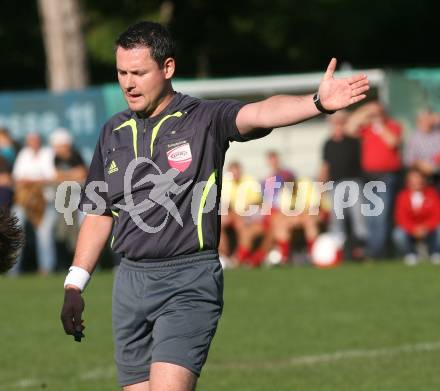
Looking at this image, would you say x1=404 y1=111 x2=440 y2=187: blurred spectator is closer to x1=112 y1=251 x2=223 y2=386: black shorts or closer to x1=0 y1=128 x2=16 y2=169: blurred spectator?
x1=0 y1=128 x2=16 y2=169: blurred spectator

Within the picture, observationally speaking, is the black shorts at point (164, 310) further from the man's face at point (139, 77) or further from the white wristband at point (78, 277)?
the man's face at point (139, 77)

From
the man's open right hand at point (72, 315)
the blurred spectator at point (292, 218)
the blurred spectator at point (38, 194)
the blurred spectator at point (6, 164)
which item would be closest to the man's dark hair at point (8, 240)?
the man's open right hand at point (72, 315)

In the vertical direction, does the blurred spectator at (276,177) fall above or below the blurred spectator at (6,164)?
below

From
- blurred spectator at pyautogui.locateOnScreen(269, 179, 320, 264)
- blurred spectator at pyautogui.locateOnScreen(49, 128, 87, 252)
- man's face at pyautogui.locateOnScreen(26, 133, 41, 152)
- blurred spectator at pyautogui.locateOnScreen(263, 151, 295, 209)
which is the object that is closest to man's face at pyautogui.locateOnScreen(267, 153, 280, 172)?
blurred spectator at pyautogui.locateOnScreen(263, 151, 295, 209)

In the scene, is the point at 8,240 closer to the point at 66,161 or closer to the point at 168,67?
the point at 168,67

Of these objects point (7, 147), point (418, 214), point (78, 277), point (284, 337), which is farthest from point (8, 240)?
point (7, 147)

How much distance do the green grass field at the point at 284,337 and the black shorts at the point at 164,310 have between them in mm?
3050

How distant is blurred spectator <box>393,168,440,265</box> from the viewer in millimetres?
18516

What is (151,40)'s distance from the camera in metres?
5.95

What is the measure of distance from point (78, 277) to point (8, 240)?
1.13 metres

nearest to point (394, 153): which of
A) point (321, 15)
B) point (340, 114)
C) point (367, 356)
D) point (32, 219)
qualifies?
point (340, 114)

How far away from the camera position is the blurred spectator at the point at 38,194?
18.6 meters

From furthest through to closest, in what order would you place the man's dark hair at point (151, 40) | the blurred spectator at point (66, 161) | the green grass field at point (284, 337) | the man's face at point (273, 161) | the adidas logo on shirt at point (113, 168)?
the man's face at point (273, 161) → the blurred spectator at point (66, 161) → the green grass field at point (284, 337) → the adidas logo on shirt at point (113, 168) → the man's dark hair at point (151, 40)

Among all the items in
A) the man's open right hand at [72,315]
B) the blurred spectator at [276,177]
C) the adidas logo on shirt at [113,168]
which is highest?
the adidas logo on shirt at [113,168]
